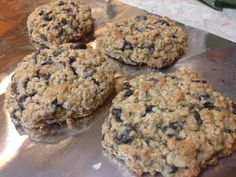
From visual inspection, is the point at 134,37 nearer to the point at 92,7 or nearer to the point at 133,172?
the point at 92,7

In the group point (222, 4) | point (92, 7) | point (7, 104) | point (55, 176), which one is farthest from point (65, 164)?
point (222, 4)

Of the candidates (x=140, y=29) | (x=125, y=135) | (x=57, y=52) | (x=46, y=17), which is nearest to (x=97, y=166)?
(x=125, y=135)

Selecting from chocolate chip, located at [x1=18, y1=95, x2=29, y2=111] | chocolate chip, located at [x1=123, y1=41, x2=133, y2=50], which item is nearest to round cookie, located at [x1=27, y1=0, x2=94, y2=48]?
chocolate chip, located at [x1=123, y1=41, x2=133, y2=50]

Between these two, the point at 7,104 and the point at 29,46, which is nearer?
the point at 7,104

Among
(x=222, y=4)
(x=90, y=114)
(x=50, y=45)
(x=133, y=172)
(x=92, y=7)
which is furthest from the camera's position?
(x=222, y=4)

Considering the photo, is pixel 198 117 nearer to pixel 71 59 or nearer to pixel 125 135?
pixel 125 135

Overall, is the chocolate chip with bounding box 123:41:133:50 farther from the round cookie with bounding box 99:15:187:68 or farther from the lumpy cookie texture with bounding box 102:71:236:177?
the lumpy cookie texture with bounding box 102:71:236:177
